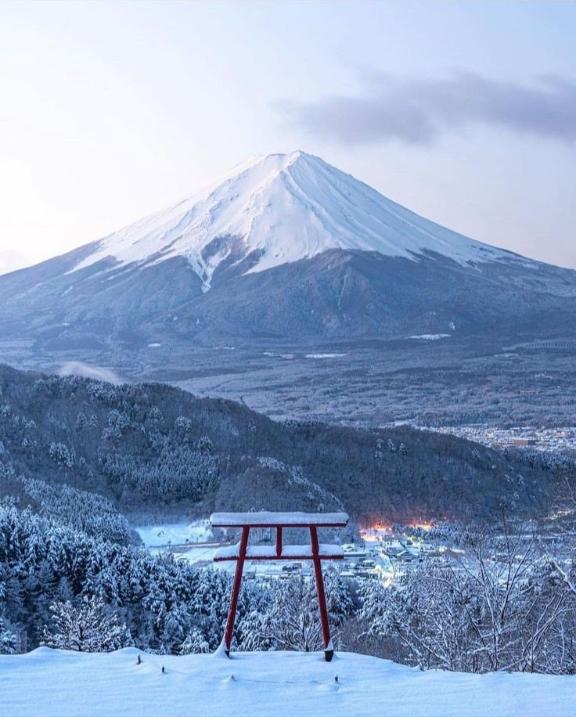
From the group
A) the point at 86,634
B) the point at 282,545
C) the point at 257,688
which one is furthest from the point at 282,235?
the point at 257,688

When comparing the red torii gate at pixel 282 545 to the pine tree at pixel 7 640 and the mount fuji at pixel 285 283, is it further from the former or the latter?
the mount fuji at pixel 285 283

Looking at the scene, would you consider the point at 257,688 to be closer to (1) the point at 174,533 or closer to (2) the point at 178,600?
(2) the point at 178,600

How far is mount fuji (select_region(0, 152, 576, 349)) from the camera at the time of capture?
156 meters

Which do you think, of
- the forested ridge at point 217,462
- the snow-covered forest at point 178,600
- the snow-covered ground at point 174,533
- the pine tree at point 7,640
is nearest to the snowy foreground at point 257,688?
the snow-covered forest at point 178,600

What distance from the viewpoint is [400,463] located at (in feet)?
135

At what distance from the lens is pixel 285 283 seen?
172 m

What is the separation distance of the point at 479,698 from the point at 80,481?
28.3 meters

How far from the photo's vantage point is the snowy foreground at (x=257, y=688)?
22.7 feet

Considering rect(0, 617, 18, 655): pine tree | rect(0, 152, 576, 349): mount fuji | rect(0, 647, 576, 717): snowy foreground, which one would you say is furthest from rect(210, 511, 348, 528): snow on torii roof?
rect(0, 152, 576, 349): mount fuji

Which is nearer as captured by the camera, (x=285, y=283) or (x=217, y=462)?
(x=217, y=462)

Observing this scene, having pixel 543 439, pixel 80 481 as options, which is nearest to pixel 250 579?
pixel 80 481

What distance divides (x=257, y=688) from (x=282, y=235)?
178m

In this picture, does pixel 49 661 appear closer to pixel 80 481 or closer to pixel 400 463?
pixel 80 481

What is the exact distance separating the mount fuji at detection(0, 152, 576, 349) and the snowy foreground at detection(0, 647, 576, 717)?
5423 inches
